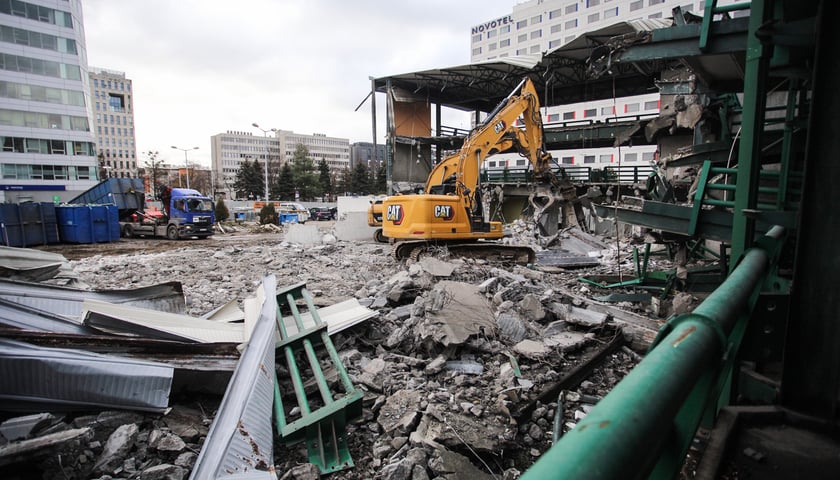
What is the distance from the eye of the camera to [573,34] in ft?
213

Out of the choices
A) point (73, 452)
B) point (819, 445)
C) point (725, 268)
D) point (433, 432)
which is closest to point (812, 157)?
point (819, 445)

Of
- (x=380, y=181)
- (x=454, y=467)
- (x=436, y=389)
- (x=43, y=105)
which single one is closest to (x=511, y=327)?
(x=436, y=389)

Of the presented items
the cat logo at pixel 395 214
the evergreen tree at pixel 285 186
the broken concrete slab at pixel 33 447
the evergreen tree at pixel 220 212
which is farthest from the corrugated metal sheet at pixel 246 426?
the evergreen tree at pixel 285 186

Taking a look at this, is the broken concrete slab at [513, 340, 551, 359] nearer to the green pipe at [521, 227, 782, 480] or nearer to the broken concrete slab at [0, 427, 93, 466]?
the green pipe at [521, 227, 782, 480]

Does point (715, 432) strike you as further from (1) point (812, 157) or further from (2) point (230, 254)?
(2) point (230, 254)

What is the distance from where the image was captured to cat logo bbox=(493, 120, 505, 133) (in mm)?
11742

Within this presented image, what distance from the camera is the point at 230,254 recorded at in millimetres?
13938

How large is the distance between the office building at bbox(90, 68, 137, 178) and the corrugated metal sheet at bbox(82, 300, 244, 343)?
431 ft

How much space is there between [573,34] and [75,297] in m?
72.1

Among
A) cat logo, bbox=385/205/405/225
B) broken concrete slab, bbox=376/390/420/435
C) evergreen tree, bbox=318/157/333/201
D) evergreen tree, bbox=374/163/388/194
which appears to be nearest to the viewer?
broken concrete slab, bbox=376/390/420/435

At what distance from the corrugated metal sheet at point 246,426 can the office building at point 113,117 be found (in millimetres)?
132724

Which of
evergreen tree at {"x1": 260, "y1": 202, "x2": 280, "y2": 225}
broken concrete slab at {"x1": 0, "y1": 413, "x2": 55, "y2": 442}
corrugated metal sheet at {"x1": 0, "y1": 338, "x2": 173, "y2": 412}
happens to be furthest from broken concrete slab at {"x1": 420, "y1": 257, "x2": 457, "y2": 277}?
evergreen tree at {"x1": 260, "y1": 202, "x2": 280, "y2": 225}

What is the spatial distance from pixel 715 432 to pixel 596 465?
199 cm

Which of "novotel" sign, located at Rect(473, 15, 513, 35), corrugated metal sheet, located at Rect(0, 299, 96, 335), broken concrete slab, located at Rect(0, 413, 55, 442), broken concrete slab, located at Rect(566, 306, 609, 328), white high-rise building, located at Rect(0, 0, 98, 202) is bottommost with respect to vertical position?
broken concrete slab, located at Rect(566, 306, 609, 328)
